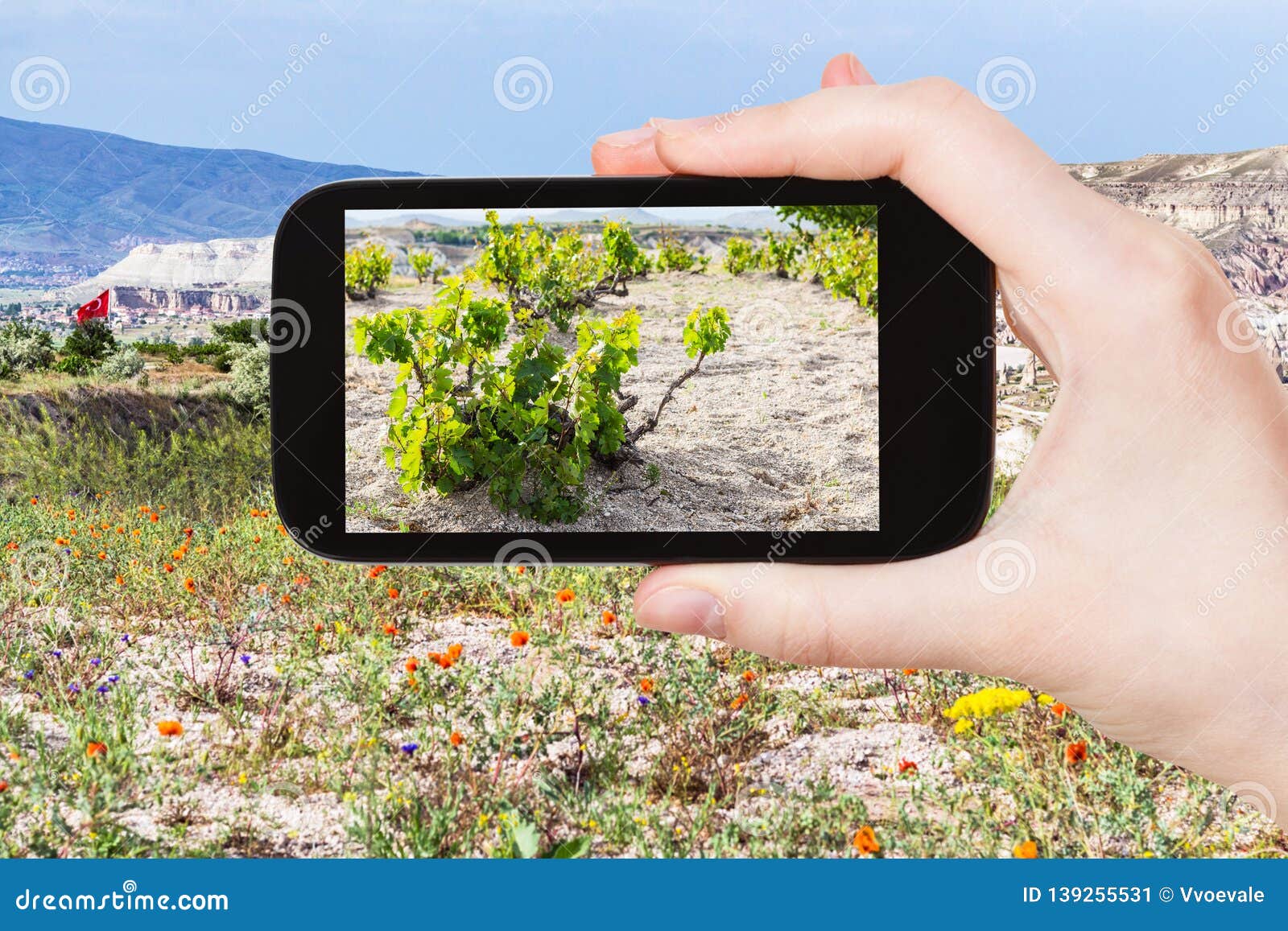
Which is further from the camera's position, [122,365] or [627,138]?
[122,365]

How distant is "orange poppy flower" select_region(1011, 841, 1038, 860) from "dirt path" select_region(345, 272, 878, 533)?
39.5 inches

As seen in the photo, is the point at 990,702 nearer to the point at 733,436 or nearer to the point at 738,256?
the point at 733,436

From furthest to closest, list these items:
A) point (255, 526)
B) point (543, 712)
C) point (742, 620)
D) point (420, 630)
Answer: point (255, 526) < point (420, 630) < point (543, 712) < point (742, 620)

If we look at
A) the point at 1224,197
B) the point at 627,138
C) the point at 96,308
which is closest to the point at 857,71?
the point at 627,138

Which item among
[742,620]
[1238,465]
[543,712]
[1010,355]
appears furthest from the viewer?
[1010,355]

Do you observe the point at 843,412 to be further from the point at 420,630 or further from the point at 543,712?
the point at 420,630

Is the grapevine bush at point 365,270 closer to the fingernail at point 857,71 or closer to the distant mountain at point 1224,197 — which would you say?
the fingernail at point 857,71

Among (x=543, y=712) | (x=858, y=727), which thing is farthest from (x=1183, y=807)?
(x=543, y=712)

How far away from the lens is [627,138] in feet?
5.85

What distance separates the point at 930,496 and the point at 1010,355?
438 centimetres

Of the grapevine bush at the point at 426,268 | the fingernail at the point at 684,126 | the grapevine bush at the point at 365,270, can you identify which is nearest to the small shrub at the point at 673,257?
the grapevine bush at the point at 426,268

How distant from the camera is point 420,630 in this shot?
308 centimetres

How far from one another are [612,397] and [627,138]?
576 mm

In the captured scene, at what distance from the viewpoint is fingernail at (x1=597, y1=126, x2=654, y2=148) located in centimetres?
175
